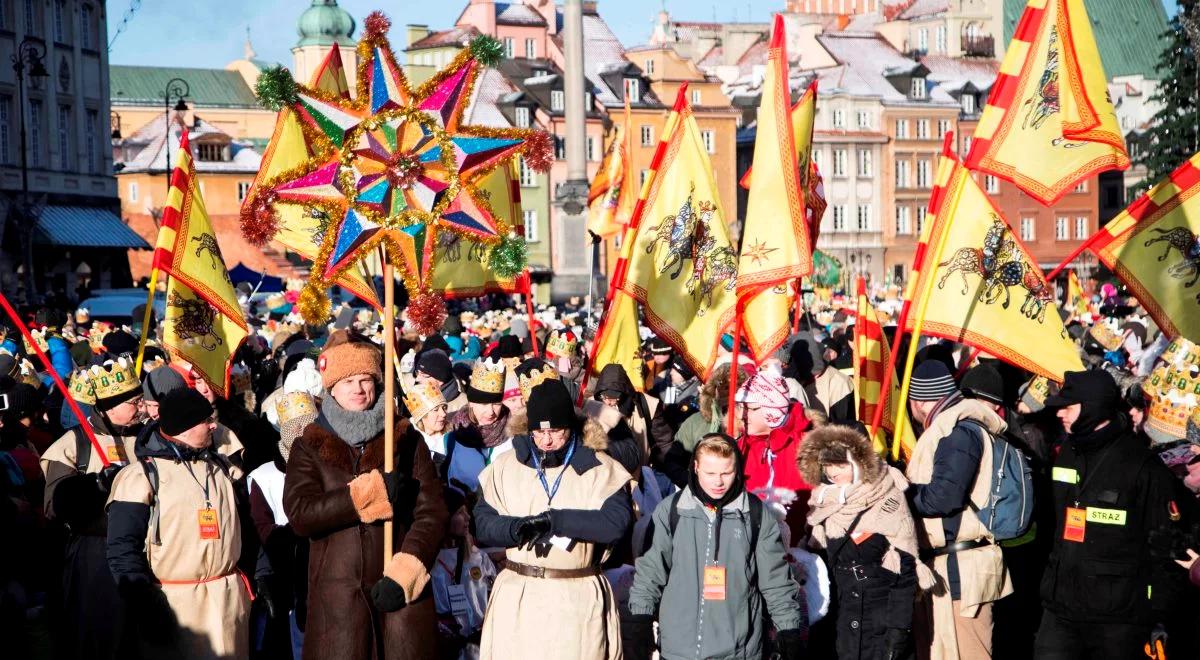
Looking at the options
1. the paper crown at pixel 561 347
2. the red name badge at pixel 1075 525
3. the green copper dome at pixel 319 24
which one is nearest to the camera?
the red name badge at pixel 1075 525

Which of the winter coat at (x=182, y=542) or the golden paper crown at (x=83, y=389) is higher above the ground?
the golden paper crown at (x=83, y=389)

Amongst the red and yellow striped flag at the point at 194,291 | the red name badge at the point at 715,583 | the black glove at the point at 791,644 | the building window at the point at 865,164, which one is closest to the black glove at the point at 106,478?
the red name badge at the point at 715,583

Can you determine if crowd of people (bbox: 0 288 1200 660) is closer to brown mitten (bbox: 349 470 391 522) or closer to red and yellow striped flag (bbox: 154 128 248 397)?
brown mitten (bbox: 349 470 391 522)

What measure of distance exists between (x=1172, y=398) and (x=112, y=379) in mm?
5726

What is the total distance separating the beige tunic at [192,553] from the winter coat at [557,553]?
1.08 meters

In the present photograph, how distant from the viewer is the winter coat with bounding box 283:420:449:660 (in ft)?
22.9

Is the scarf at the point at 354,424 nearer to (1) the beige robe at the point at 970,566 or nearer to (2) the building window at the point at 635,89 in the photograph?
(1) the beige robe at the point at 970,566

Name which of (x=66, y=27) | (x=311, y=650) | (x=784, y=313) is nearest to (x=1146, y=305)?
(x=784, y=313)

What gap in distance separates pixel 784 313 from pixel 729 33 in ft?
259

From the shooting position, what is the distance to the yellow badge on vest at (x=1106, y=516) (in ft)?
25.5

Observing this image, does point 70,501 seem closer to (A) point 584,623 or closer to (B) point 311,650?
(B) point 311,650

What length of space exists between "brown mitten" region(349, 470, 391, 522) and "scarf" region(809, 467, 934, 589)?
2.01 meters

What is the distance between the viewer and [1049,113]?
988 cm

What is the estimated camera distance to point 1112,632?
7820 millimetres
